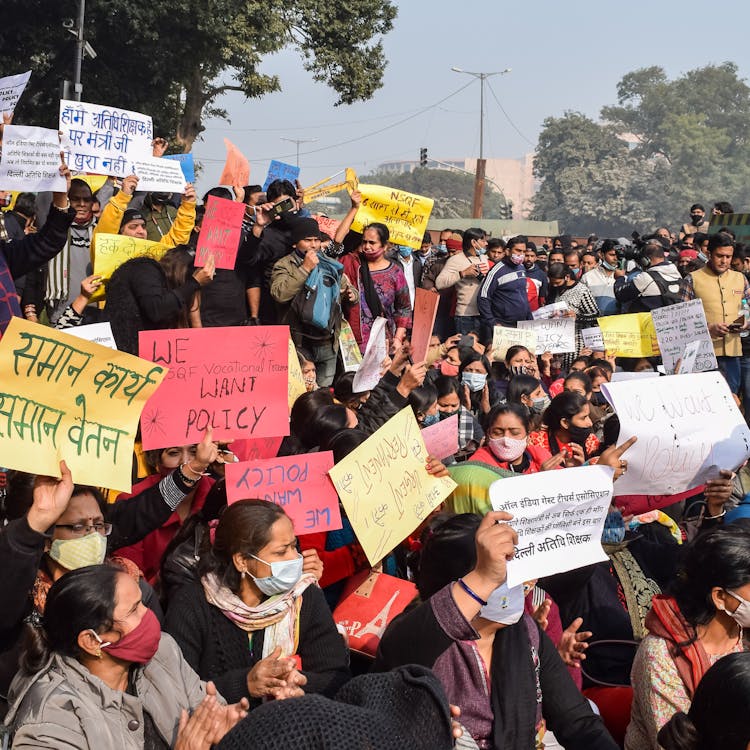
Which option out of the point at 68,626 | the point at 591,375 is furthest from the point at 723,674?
the point at 591,375

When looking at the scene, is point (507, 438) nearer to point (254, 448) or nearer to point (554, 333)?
point (254, 448)

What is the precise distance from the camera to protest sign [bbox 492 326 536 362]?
9242 millimetres

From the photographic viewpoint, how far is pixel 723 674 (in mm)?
2514

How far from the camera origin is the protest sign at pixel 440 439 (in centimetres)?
484

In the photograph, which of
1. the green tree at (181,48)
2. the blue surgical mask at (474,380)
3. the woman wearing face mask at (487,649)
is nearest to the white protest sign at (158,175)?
the blue surgical mask at (474,380)

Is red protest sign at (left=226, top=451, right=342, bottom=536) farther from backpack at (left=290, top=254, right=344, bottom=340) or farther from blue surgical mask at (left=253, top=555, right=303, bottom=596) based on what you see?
backpack at (left=290, top=254, right=344, bottom=340)

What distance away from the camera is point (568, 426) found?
5867 millimetres

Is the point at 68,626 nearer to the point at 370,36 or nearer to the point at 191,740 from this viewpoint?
the point at 191,740

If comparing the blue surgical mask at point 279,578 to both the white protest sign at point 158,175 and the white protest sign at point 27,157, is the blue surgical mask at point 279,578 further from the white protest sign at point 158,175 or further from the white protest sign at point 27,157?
the white protest sign at point 158,175

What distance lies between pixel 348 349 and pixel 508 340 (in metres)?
Answer: 2.10

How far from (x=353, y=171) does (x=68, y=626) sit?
5.68m

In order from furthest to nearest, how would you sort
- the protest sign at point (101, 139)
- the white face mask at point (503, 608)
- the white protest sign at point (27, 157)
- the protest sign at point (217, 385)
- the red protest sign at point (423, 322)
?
1. the protest sign at point (101, 139)
2. the red protest sign at point (423, 322)
3. the white protest sign at point (27, 157)
4. the protest sign at point (217, 385)
5. the white face mask at point (503, 608)

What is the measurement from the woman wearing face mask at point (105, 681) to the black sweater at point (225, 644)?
0.34m

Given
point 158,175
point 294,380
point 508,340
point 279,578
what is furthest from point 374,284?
point 279,578
